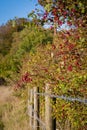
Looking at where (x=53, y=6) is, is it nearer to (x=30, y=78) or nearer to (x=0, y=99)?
(x=30, y=78)

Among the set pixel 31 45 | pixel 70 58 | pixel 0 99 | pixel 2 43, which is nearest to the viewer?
pixel 70 58

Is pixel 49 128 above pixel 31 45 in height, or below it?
below

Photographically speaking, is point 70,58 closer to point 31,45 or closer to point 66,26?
point 66,26

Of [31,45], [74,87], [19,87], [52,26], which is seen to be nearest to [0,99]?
[19,87]

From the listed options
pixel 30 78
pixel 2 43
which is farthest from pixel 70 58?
pixel 2 43

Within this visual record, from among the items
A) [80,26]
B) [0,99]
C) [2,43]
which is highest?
[2,43]

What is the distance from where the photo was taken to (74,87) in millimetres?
7742

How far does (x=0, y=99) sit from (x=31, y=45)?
21.7 m

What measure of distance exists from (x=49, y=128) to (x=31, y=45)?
38.1 meters

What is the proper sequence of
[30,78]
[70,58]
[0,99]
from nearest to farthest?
[70,58] < [30,78] < [0,99]

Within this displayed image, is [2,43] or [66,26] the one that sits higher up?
[2,43]

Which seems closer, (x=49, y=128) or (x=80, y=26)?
(x=49, y=128)

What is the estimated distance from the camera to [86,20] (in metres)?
8.52

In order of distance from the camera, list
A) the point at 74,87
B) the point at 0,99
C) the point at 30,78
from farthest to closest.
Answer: the point at 0,99
the point at 30,78
the point at 74,87
